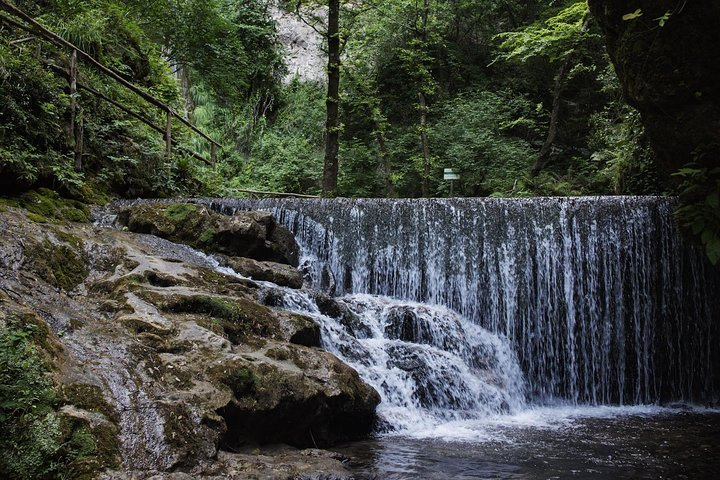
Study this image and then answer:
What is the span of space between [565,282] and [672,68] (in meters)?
4.13

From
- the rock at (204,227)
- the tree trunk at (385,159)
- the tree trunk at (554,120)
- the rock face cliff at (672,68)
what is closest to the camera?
the rock face cliff at (672,68)

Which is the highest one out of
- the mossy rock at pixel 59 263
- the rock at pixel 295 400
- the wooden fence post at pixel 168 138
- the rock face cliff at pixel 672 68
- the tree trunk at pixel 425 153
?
the tree trunk at pixel 425 153

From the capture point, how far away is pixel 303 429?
201 inches

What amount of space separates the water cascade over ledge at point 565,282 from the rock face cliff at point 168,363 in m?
3.80

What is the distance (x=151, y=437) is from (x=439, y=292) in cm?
690

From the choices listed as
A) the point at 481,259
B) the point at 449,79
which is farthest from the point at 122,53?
the point at 449,79

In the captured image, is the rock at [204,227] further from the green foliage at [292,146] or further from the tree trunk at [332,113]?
the green foliage at [292,146]

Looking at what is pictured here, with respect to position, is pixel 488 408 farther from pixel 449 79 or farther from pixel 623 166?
pixel 449 79

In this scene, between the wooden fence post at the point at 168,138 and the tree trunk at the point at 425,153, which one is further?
the tree trunk at the point at 425,153

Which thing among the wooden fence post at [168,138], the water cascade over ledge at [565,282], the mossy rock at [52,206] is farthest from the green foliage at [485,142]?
the mossy rock at [52,206]

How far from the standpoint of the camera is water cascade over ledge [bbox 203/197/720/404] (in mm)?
8805

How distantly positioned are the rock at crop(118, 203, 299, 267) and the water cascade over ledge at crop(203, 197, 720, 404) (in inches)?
55.9

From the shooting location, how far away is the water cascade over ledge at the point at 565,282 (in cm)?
880

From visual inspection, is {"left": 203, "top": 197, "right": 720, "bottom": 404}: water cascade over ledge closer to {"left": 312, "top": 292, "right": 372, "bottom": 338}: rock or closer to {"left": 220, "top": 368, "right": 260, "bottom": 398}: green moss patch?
{"left": 312, "top": 292, "right": 372, "bottom": 338}: rock
